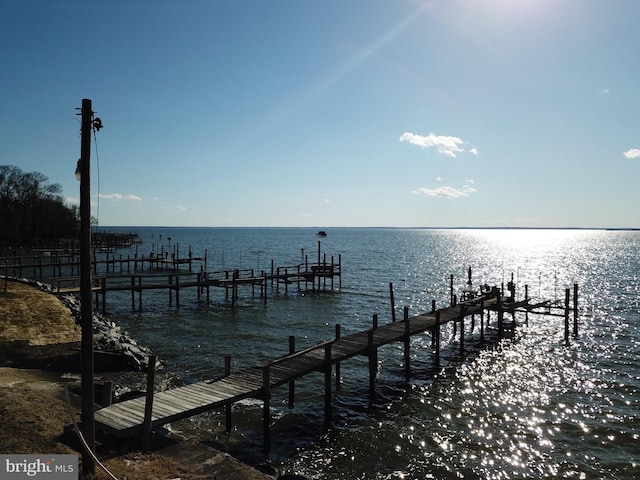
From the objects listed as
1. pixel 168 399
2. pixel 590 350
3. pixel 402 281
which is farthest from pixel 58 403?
pixel 402 281

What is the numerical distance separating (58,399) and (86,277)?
22.3 feet

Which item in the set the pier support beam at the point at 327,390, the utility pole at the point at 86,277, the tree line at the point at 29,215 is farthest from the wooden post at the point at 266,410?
the tree line at the point at 29,215

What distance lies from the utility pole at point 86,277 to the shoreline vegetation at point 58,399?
0.79 m

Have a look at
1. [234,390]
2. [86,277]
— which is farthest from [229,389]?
[86,277]

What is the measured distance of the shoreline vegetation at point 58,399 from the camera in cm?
912

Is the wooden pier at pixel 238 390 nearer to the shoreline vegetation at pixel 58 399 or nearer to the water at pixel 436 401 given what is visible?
the shoreline vegetation at pixel 58 399

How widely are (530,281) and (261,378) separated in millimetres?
58311

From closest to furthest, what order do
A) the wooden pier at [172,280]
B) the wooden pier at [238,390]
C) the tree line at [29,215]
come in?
the wooden pier at [238,390]
the wooden pier at [172,280]
the tree line at [29,215]

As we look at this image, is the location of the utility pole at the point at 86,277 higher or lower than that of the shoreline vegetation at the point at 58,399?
higher

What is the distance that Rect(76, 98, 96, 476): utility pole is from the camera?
308 inches

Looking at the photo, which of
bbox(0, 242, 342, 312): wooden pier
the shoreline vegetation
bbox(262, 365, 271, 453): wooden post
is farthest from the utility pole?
bbox(0, 242, 342, 312): wooden pier

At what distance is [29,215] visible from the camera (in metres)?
77.8

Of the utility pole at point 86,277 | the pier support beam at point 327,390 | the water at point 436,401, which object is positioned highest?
the utility pole at point 86,277

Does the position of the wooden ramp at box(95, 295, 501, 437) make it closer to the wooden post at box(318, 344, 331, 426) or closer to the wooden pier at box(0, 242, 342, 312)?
the wooden post at box(318, 344, 331, 426)
